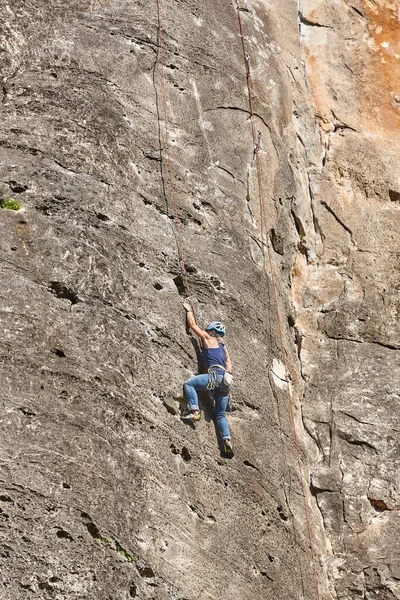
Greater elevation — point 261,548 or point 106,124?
point 106,124

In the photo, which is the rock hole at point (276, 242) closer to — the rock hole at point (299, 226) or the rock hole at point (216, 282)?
the rock hole at point (299, 226)

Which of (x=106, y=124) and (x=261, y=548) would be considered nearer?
(x=261, y=548)

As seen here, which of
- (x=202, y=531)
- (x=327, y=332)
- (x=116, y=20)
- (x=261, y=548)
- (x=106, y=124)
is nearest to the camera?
(x=202, y=531)

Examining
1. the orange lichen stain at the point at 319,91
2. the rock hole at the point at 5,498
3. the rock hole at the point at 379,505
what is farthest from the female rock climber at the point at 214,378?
the orange lichen stain at the point at 319,91

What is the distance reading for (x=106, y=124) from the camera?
8953mm

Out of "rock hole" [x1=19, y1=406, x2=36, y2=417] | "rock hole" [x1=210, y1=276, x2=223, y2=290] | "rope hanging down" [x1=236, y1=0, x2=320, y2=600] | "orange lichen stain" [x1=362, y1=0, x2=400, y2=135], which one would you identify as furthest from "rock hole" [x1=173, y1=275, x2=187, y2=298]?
"orange lichen stain" [x1=362, y1=0, x2=400, y2=135]

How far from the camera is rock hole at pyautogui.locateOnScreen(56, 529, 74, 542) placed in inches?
265

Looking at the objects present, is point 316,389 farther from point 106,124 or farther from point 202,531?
point 106,124

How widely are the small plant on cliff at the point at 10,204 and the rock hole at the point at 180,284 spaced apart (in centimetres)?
166

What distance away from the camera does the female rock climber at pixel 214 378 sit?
26.6 feet

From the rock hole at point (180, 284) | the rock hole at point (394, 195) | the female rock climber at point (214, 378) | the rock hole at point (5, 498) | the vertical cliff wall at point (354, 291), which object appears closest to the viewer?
the rock hole at point (5, 498)

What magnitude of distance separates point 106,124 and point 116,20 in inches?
67.2

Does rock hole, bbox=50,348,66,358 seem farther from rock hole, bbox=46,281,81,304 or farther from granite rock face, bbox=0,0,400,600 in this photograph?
rock hole, bbox=46,281,81,304

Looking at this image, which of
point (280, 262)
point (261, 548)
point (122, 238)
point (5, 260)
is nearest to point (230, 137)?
point (280, 262)
